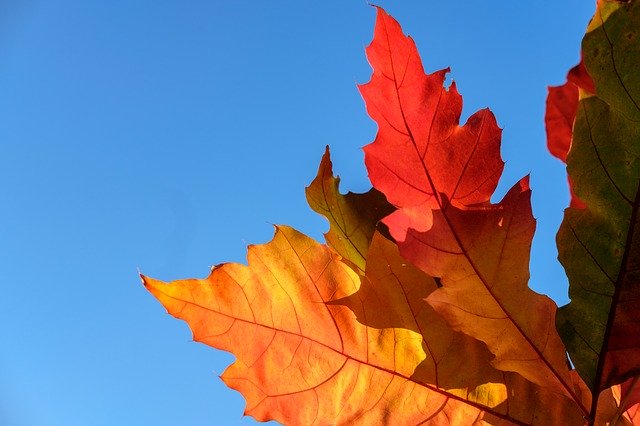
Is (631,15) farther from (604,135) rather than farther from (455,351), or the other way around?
(455,351)

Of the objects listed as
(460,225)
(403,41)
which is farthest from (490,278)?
(403,41)

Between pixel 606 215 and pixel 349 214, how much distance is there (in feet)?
0.57

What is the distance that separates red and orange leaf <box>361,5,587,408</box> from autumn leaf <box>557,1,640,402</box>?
0.09 feet

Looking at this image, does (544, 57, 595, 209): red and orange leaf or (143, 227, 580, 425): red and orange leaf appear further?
(544, 57, 595, 209): red and orange leaf

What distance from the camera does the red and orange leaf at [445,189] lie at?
0.31 meters

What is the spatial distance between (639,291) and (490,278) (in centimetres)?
8

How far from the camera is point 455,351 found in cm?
35

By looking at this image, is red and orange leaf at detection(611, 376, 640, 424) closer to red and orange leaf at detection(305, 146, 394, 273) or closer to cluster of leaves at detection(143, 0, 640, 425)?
cluster of leaves at detection(143, 0, 640, 425)

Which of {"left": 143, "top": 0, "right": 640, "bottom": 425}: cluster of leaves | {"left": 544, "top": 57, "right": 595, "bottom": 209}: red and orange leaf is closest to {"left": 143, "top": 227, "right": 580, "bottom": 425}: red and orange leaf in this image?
{"left": 143, "top": 0, "right": 640, "bottom": 425}: cluster of leaves

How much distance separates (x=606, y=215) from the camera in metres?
0.30

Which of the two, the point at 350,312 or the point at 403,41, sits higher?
the point at 403,41

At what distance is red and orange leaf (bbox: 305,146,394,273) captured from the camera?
0.42 meters

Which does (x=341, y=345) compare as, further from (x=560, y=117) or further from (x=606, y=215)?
(x=560, y=117)

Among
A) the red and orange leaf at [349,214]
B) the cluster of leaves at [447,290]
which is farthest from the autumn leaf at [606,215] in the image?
the red and orange leaf at [349,214]
